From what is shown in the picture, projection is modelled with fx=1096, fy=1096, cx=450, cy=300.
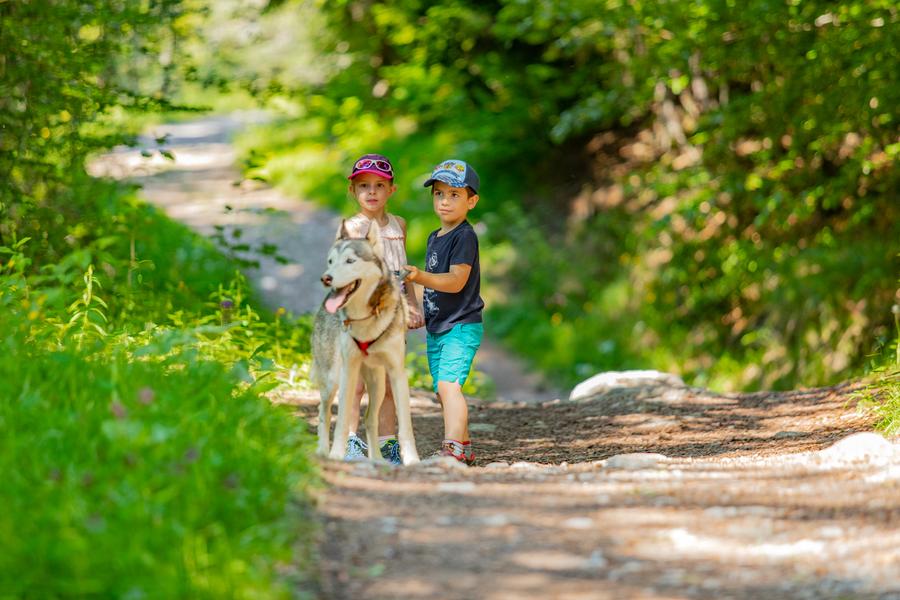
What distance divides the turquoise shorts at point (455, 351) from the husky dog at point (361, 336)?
0.41m

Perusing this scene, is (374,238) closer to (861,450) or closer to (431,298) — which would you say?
(431,298)

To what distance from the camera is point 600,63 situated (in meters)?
16.2

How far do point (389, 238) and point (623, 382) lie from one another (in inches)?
154

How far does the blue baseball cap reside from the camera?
21.0ft

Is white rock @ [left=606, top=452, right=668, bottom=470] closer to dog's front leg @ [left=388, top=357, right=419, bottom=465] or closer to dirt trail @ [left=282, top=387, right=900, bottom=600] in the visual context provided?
dirt trail @ [left=282, top=387, right=900, bottom=600]

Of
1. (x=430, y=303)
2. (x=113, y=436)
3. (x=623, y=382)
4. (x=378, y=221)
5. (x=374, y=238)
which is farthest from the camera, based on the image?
(x=623, y=382)

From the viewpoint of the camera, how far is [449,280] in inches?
248

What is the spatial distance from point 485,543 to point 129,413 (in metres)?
1.48

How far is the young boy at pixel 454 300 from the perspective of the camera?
642cm

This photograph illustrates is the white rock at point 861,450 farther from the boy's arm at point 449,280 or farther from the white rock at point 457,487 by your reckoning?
the boy's arm at point 449,280

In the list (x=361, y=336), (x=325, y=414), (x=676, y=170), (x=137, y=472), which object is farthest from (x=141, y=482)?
(x=676, y=170)

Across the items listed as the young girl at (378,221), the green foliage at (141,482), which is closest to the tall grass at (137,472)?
the green foliage at (141,482)

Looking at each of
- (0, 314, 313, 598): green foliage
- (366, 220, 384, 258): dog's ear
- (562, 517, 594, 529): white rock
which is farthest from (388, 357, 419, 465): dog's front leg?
(562, 517, 594, 529): white rock

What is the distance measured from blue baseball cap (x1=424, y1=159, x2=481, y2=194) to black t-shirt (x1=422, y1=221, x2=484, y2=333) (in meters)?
0.27
